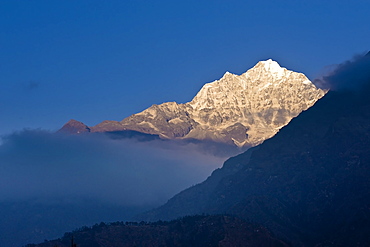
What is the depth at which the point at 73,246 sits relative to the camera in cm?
15638

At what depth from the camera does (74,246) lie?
520 feet

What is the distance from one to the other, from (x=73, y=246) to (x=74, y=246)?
2159mm
